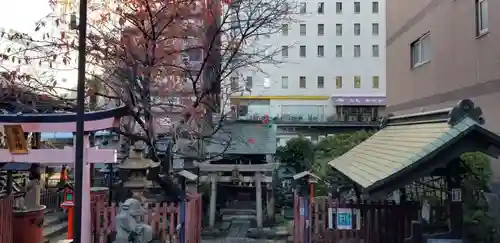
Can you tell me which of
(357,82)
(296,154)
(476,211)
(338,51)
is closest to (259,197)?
(296,154)

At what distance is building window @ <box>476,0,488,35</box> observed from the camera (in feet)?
38.4

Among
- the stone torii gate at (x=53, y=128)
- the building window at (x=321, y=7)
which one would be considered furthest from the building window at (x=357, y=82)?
the stone torii gate at (x=53, y=128)

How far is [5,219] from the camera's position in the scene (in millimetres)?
9781

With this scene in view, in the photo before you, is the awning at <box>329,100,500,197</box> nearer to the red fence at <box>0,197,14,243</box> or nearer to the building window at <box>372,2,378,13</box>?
the red fence at <box>0,197,14,243</box>

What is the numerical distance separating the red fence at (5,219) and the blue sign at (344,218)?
7.03 metres

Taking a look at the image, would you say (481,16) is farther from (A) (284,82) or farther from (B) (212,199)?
(A) (284,82)

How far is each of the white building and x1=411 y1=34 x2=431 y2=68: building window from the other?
34.2 metres

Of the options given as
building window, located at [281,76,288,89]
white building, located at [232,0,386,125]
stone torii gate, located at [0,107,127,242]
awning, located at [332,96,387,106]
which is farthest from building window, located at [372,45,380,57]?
stone torii gate, located at [0,107,127,242]

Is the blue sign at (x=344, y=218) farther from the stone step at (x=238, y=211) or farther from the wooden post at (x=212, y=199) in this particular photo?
the stone step at (x=238, y=211)

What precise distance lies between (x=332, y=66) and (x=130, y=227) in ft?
153

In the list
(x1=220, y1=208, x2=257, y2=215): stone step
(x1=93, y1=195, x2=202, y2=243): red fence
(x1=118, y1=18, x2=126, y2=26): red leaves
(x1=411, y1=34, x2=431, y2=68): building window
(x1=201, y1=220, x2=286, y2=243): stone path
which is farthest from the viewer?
(x1=220, y1=208, x2=257, y2=215): stone step

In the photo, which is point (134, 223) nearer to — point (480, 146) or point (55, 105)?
point (55, 105)

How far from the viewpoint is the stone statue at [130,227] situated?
329 inches

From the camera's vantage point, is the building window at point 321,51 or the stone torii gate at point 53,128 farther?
the building window at point 321,51
